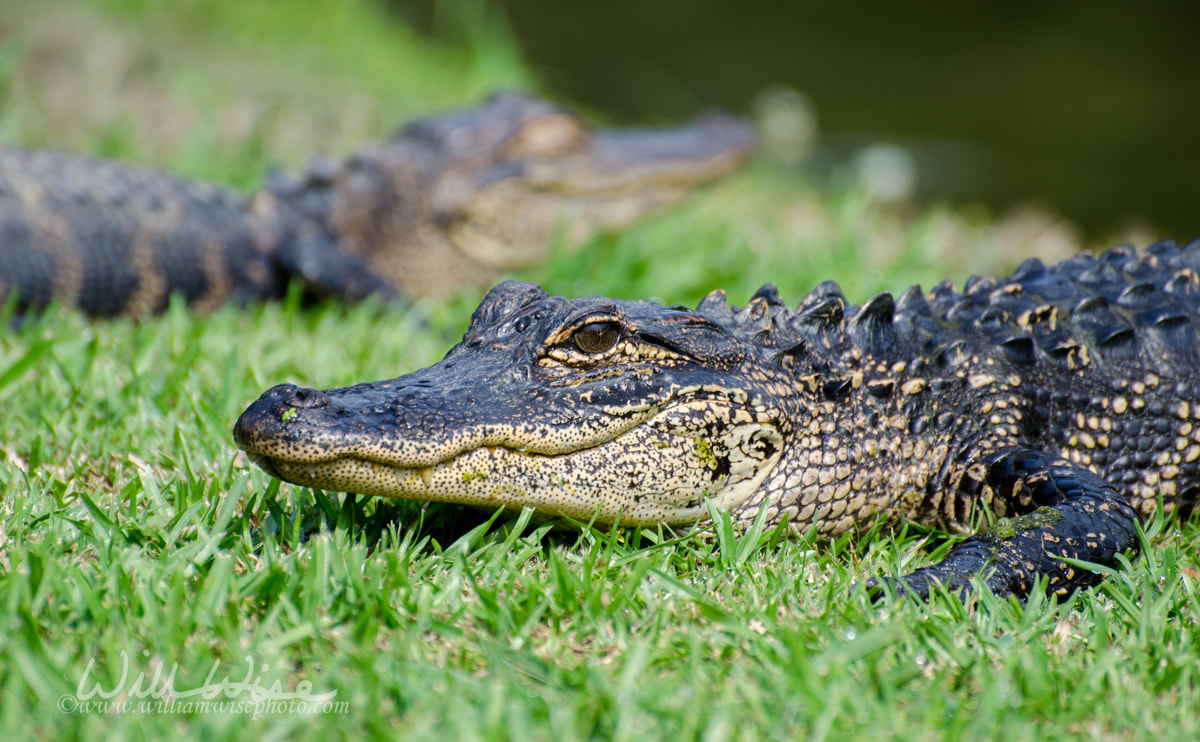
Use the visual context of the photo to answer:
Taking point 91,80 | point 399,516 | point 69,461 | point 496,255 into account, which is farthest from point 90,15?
point 399,516

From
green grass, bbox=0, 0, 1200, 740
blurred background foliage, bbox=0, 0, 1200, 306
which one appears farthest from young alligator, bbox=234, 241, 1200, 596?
blurred background foliage, bbox=0, 0, 1200, 306

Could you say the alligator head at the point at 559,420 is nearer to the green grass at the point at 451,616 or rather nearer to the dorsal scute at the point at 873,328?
the green grass at the point at 451,616

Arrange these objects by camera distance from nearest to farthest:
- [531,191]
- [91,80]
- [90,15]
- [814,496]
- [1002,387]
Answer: [814,496] → [1002,387] → [531,191] → [91,80] → [90,15]

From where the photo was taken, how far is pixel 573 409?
8.28 ft

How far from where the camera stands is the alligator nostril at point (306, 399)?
222cm

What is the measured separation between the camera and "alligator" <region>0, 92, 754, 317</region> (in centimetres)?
482

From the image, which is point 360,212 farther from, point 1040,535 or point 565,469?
point 1040,535

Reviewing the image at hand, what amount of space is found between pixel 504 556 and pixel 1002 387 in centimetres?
159

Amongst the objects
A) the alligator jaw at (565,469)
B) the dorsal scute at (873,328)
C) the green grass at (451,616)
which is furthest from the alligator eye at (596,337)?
the dorsal scute at (873,328)

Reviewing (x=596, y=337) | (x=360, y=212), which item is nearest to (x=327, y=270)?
(x=360, y=212)

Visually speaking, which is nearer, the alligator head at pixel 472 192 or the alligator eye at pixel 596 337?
the alligator eye at pixel 596 337

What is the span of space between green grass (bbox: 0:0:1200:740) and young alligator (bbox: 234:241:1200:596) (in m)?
0.13

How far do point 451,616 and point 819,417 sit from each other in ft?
4.09

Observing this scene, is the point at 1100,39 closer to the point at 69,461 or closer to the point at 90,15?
the point at 90,15
